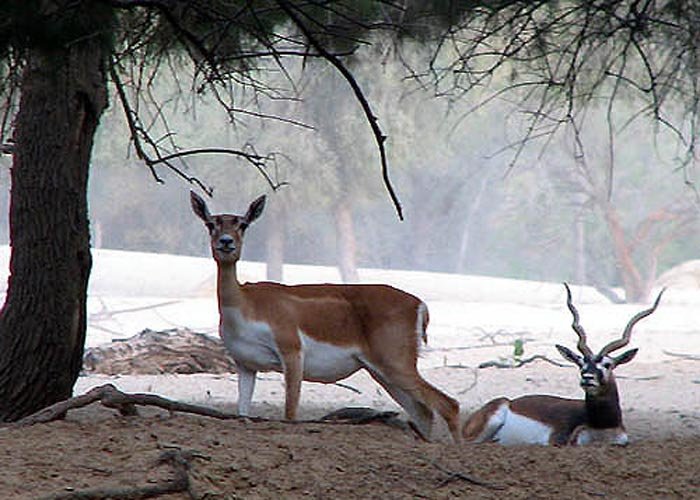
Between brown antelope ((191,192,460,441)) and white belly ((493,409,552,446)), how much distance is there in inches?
29.3

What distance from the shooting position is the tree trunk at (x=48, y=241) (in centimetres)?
562

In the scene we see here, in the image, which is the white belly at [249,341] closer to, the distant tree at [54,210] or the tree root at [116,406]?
the distant tree at [54,210]

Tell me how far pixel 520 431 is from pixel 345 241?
23400 millimetres

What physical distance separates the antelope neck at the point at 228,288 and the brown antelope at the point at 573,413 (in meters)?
1.53

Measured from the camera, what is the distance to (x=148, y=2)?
160 inches

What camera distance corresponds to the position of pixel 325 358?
645cm

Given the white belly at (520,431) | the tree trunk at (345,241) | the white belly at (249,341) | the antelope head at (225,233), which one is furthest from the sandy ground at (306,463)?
the tree trunk at (345,241)

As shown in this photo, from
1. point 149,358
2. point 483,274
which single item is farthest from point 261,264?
point 149,358

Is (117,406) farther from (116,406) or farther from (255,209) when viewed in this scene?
(255,209)

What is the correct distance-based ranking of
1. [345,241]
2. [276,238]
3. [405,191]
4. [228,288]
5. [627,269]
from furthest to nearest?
[405,191], [345,241], [276,238], [627,269], [228,288]

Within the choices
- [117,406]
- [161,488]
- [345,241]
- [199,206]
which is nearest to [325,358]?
[199,206]

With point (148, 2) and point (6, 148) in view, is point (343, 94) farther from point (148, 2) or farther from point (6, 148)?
point (148, 2)

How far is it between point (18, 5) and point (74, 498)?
1.56m

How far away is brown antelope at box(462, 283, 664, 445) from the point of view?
256 inches
